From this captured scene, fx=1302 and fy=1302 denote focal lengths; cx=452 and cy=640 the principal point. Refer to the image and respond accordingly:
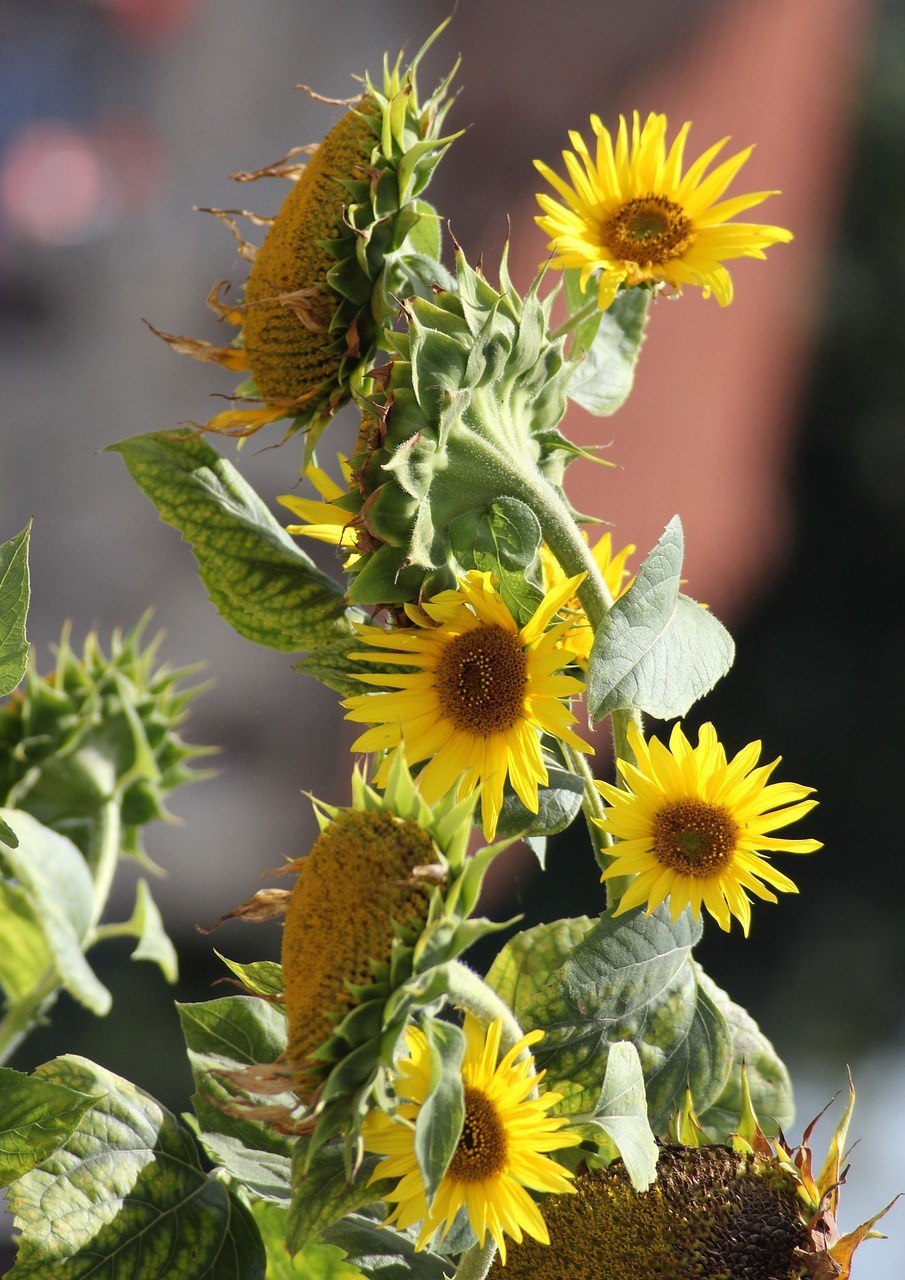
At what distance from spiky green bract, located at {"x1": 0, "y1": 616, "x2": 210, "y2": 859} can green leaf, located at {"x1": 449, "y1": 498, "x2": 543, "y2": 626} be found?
9.6 inches

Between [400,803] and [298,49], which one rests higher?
[298,49]

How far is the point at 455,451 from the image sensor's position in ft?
0.75

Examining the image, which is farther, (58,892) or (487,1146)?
(58,892)

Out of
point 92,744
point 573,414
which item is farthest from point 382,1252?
point 573,414

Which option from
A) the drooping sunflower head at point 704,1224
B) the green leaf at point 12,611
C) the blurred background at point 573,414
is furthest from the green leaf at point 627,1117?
the blurred background at point 573,414

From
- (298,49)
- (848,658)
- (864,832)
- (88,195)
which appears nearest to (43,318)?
(88,195)

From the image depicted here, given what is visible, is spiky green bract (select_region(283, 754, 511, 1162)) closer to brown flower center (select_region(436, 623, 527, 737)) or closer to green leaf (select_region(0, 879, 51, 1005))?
brown flower center (select_region(436, 623, 527, 737))

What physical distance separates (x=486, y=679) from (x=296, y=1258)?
0.13m

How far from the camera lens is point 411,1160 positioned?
212 mm

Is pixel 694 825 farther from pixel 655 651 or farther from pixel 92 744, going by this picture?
pixel 92 744

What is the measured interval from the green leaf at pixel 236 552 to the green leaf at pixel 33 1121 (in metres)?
0.10

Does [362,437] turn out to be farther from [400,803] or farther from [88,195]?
[88,195]

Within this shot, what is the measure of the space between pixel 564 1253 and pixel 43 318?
128cm

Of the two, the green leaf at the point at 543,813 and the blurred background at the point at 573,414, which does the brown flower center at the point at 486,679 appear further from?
the blurred background at the point at 573,414
